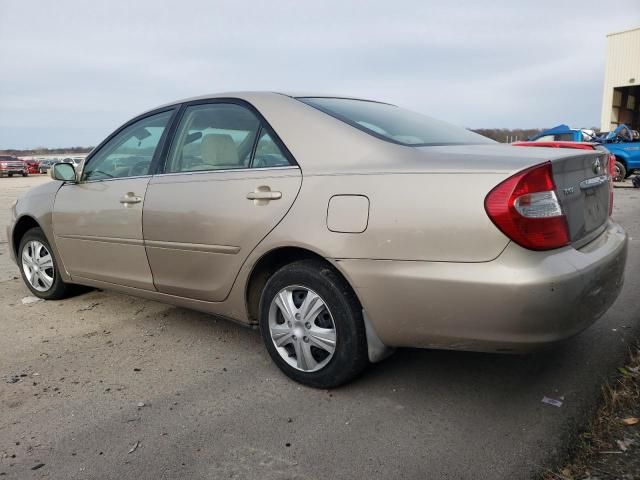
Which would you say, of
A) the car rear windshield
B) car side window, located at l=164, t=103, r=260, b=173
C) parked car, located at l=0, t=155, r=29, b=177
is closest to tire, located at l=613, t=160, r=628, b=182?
the car rear windshield

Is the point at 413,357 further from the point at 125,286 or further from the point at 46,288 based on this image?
the point at 46,288

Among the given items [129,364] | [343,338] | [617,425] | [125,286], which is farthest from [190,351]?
[617,425]

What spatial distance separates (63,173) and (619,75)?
29.6 meters

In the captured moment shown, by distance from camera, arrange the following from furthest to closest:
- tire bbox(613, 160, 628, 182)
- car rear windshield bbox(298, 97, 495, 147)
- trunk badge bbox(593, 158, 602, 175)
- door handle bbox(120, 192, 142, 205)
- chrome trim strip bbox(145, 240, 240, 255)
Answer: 1. tire bbox(613, 160, 628, 182)
2. door handle bbox(120, 192, 142, 205)
3. chrome trim strip bbox(145, 240, 240, 255)
4. car rear windshield bbox(298, 97, 495, 147)
5. trunk badge bbox(593, 158, 602, 175)

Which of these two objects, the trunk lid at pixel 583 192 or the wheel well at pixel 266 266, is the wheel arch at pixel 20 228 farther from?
the trunk lid at pixel 583 192

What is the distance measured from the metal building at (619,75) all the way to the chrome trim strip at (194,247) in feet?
95.5

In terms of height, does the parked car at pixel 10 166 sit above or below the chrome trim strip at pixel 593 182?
below

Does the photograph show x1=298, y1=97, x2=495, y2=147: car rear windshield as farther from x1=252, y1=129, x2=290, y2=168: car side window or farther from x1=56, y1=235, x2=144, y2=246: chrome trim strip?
x1=56, y1=235, x2=144, y2=246: chrome trim strip

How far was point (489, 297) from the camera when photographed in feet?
7.09

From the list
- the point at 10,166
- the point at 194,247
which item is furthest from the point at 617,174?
the point at 10,166

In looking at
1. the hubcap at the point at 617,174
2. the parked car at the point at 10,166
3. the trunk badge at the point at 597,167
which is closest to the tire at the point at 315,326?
the trunk badge at the point at 597,167

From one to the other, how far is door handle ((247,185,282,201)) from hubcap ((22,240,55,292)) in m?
2.46

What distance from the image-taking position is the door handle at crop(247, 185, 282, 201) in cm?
277

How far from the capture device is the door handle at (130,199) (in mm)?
3489
